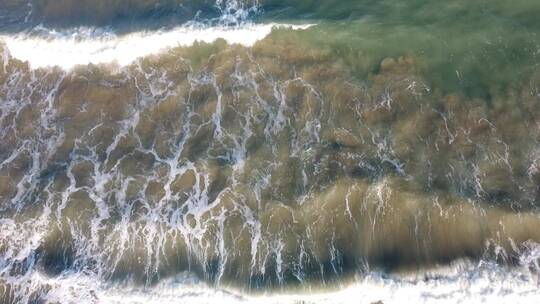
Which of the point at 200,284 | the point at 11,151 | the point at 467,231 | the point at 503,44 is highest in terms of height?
the point at 503,44

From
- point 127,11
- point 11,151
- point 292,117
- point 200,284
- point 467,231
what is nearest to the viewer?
point 467,231

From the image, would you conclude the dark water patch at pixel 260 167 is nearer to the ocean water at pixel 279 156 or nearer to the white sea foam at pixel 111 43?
the ocean water at pixel 279 156

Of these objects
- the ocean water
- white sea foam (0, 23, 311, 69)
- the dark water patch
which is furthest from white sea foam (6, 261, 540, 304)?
white sea foam (0, 23, 311, 69)

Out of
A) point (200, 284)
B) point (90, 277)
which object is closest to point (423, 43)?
point (200, 284)

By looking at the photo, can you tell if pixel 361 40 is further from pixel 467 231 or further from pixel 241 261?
pixel 241 261

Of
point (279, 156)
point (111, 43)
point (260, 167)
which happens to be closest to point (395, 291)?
point (279, 156)

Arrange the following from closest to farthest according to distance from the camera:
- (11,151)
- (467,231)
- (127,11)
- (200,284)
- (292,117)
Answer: (467,231) < (200,284) < (292,117) < (11,151) < (127,11)
